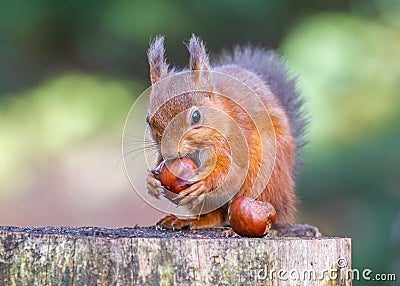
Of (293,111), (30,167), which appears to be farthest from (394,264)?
(30,167)

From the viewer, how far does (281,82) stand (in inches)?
102

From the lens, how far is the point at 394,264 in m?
3.42

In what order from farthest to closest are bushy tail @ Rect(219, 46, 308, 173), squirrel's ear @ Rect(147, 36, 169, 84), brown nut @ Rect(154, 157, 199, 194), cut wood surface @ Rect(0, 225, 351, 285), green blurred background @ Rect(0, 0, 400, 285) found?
1. green blurred background @ Rect(0, 0, 400, 285)
2. bushy tail @ Rect(219, 46, 308, 173)
3. squirrel's ear @ Rect(147, 36, 169, 84)
4. brown nut @ Rect(154, 157, 199, 194)
5. cut wood surface @ Rect(0, 225, 351, 285)

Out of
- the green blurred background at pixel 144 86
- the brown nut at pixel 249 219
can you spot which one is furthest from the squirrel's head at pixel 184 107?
the green blurred background at pixel 144 86

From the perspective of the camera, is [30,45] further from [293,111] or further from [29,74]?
[293,111]

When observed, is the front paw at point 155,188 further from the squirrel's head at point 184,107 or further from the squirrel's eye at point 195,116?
the squirrel's eye at point 195,116

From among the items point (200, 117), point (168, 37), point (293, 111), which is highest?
point (168, 37)

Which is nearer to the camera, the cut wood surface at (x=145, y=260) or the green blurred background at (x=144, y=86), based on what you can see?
the cut wood surface at (x=145, y=260)

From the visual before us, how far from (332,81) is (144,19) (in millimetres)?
1097

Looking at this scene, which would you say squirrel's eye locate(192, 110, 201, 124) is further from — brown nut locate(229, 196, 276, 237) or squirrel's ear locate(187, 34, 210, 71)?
brown nut locate(229, 196, 276, 237)

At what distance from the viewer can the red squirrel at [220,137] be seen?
198 cm

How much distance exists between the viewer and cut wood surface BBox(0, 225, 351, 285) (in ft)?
4.75

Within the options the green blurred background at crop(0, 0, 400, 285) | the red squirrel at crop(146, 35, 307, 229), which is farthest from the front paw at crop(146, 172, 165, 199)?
the green blurred background at crop(0, 0, 400, 285)

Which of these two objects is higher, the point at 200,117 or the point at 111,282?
the point at 200,117
